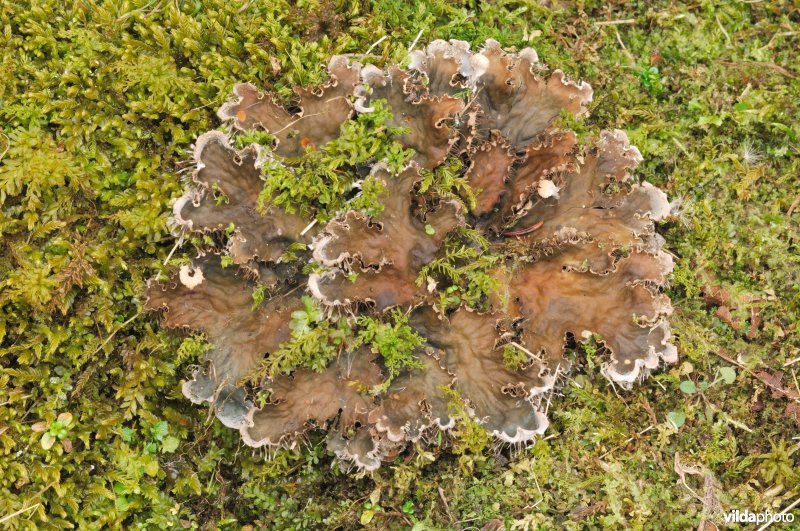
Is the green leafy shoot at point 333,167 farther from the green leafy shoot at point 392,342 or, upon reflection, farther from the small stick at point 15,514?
the small stick at point 15,514

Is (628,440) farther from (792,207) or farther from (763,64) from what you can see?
(763,64)

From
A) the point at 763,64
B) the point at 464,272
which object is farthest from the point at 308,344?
the point at 763,64

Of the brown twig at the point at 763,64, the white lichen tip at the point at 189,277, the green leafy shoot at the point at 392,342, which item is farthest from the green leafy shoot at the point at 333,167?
the brown twig at the point at 763,64

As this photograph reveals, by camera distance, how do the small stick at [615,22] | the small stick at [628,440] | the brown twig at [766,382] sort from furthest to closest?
the small stick at [615,22] < the brown twig at [766,382] < the small stick at [628,440]

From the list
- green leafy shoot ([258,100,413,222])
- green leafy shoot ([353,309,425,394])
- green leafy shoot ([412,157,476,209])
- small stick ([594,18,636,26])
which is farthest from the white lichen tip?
small stick ([594,18,636,26])

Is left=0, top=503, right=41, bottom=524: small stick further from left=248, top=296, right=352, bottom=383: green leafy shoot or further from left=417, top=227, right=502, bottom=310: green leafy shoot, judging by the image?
left=417, top=227, right=502, bottom=310: green leafy shoot

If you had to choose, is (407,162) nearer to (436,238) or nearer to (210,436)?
(436,238)
